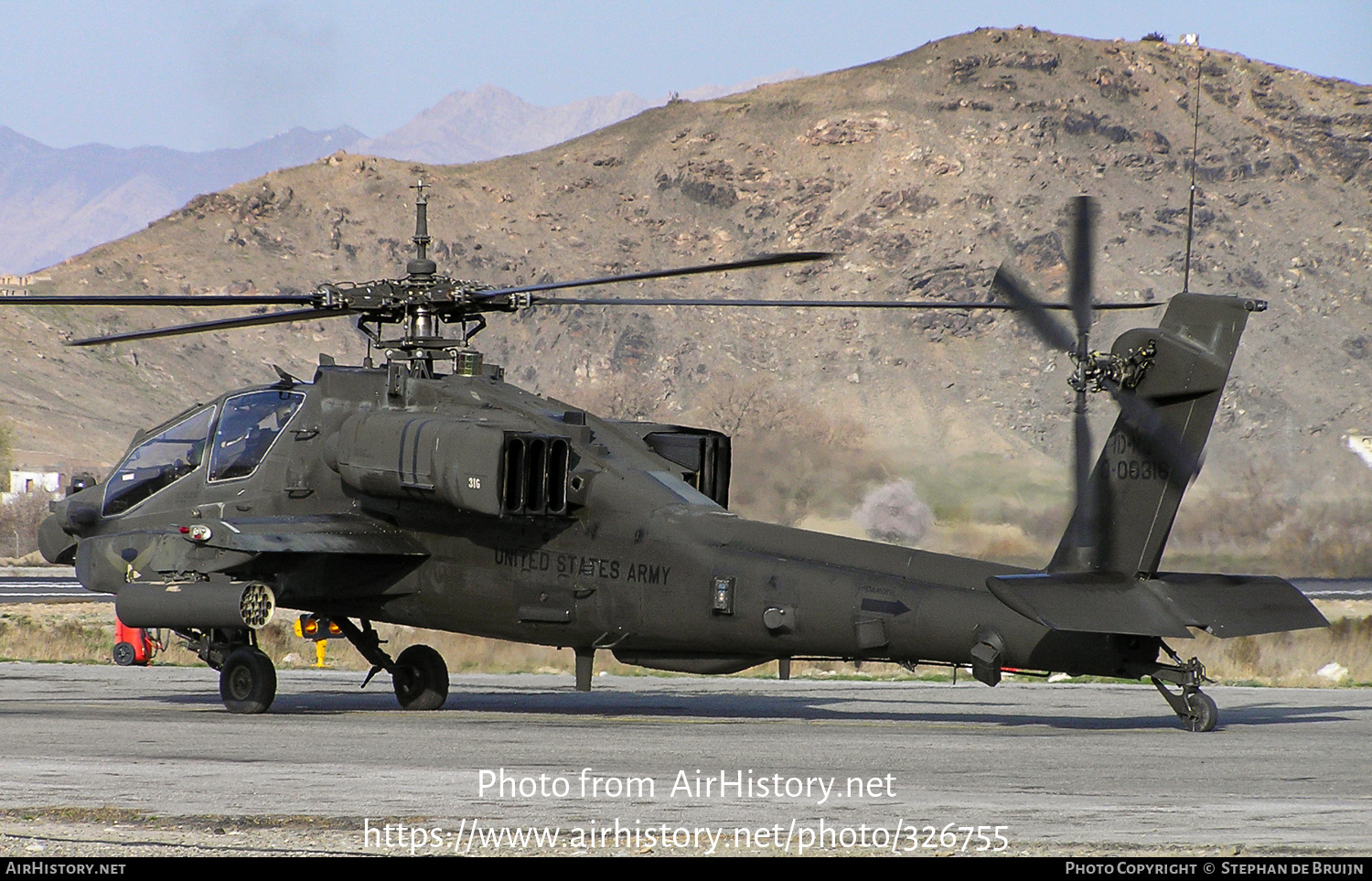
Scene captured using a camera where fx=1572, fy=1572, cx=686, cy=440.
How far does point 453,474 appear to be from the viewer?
56.5ft

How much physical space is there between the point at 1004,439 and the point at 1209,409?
85775 mm

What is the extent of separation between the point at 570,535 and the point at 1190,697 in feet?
22.3

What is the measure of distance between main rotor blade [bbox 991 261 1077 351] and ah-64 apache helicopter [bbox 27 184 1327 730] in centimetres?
4

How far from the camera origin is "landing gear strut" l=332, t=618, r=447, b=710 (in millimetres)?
19766

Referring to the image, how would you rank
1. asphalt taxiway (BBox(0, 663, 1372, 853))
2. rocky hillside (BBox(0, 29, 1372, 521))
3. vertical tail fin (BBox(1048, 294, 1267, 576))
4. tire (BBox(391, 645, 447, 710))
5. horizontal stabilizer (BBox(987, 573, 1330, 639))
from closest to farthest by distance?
asphalt taxiway (BBox(0, 663, 1372, 853)), horizontal stabilizer (BBox(987, 573, 1330, 639)), vertical tail fin (BBox(1048, 294, 1267, 576)), tire (BBox(391, 645, 447, 710)), rocky hillside (BBox(0, 29, 1372, 521))

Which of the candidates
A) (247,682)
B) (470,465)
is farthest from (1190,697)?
(247,682)

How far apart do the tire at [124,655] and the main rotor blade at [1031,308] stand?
64.5 ft

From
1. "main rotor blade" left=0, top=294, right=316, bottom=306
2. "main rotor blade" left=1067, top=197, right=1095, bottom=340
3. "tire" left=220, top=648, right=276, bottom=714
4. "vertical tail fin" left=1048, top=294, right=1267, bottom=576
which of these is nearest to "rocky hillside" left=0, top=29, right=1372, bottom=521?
"tire" left=220, top=648, right=276, bottom=714

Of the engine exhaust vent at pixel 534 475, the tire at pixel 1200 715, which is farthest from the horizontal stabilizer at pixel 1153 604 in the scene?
the engine exhaust vent at pixel 534 475

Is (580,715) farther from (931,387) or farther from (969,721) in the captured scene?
(931,387)

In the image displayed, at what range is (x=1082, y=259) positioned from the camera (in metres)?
14.6

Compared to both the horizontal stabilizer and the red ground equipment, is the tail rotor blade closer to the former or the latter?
the horizontal stabilizer

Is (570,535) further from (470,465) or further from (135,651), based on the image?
(135,651)

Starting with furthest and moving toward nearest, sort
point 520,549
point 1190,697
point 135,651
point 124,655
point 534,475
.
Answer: point 135,651 < point 124,655 < point 520,549 < point 534,475 < point 1190,697
